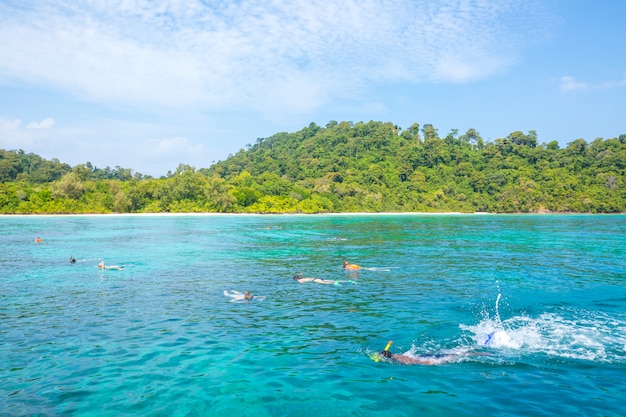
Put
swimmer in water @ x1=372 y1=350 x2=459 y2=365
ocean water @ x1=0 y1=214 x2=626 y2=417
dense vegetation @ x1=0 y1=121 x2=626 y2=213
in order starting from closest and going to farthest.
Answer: ocean water @ x1=0 y1=214 x2=626 y2=417 < swimmer in water @ x1=372 y1=350 x2=459 y2=365 < dense vegetation @ x1=0 y1=121 x2=626 y2=213

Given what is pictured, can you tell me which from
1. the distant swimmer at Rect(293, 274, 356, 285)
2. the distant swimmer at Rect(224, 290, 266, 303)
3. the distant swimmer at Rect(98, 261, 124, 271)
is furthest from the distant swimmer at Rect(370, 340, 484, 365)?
the distant swimmer at Rect(98, 261, 124, 271)

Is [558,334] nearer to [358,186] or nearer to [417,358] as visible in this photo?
[417,358]

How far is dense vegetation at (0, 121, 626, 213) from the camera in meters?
138

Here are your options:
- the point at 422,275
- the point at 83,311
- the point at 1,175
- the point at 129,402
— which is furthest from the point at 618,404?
the point at 1,175

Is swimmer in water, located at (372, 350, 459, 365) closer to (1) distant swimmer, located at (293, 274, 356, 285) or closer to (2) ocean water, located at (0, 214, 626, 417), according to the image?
(2) ocean water, located at (0, 214, 626, 417)

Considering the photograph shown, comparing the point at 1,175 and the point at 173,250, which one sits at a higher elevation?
the point at 1,175

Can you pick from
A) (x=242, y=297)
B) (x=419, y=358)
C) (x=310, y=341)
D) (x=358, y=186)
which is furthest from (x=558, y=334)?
(x=358, y=186)

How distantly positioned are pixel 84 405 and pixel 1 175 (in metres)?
178

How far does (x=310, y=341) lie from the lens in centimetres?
1579

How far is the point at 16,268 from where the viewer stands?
32.5 m

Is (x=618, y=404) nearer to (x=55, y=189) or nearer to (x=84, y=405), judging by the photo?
(x=84, y=405)

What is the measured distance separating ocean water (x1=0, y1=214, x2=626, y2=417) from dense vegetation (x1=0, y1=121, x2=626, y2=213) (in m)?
114

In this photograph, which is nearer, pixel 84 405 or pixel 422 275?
pixel 84 405

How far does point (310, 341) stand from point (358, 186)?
514 feet
